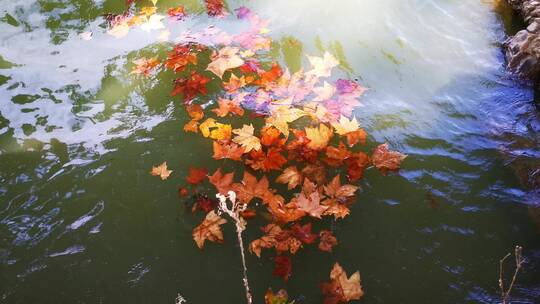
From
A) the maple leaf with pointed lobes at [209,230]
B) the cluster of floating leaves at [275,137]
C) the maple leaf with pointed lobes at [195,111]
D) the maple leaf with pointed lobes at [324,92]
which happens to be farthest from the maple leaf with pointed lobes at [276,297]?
the maple leaf with pointed lobes at [324,92]

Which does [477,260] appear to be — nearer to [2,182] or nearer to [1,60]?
[2,182]

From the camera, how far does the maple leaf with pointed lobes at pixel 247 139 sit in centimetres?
379

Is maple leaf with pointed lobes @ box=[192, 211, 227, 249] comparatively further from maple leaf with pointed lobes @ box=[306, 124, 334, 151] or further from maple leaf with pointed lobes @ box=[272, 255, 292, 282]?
maple leaf with pointed lobes @ box=[306, 124, 334, 151]

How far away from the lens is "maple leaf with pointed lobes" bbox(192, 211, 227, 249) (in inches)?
130


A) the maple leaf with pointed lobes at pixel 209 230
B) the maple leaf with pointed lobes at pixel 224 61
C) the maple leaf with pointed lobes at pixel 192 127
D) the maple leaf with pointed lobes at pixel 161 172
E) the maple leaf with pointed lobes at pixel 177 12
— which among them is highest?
the maple leaf with pointed lobes at pixel 177 12

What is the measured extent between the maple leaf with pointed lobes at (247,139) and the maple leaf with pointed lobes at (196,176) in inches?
18.3

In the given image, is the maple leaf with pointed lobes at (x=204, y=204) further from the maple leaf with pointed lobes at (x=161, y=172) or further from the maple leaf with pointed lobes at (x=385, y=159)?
the maple leaf with pointed lobes at (x=385, y=159)

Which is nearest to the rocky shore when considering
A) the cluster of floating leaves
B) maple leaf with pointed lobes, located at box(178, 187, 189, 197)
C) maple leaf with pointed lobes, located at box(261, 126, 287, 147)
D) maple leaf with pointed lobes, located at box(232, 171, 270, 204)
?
the cluster of floating leaves

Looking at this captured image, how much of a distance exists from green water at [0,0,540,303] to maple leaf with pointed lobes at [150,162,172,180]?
0.06 metres

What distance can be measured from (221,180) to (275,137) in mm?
721

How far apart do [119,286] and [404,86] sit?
3771mm

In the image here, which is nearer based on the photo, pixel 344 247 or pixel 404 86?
pixel 344 247

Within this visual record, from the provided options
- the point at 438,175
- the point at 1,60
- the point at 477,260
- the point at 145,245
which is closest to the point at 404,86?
the point at 438,175

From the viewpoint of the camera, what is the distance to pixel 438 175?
3.71m
